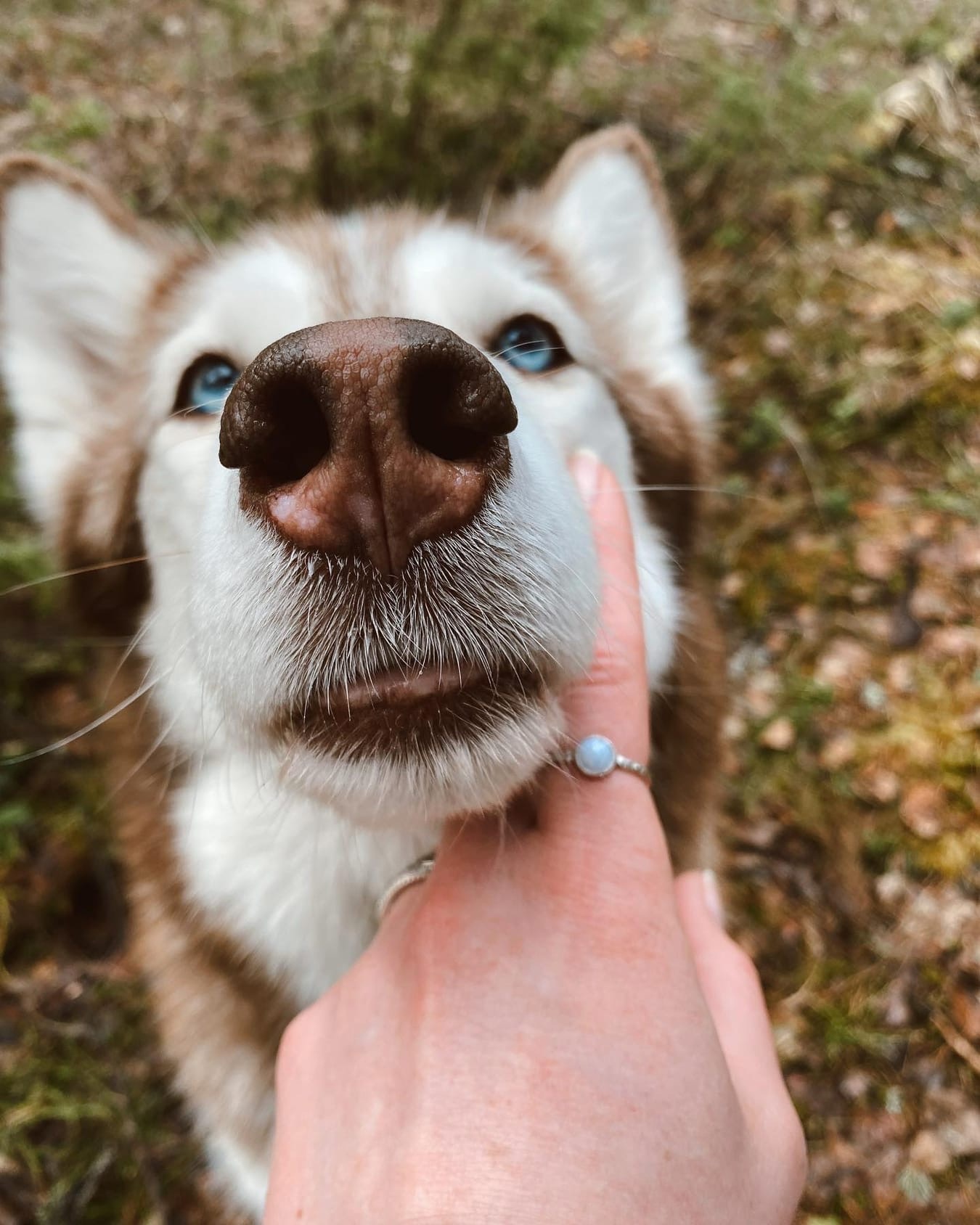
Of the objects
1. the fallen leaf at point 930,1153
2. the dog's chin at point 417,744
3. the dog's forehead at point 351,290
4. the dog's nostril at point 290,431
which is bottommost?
the fallen leaf at point 930,1153

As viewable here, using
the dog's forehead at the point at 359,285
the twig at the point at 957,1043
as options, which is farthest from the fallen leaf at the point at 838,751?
the dog's forehead at the point at 359,285

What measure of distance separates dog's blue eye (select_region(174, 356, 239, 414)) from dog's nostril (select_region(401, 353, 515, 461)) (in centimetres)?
106

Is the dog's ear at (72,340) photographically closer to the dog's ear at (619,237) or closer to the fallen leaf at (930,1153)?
the dog's ear at (619,237)

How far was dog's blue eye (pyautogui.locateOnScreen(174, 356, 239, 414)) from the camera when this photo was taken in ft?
5.88

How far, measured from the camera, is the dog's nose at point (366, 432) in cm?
82

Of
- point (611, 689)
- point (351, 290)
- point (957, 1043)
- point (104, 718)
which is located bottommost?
point (957, 1043)

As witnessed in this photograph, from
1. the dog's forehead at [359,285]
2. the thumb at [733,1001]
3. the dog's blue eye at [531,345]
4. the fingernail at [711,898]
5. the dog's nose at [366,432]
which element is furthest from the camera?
the dog's blue eye at [531,345]

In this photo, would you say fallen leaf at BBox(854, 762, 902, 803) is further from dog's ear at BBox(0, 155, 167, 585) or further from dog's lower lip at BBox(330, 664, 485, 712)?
dog's ear at BBox(0, 155, 167, 585)

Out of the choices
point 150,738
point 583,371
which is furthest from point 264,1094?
point 583,371

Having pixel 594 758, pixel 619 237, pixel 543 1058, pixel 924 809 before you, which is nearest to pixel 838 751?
pixel 924 809

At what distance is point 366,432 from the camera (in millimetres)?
829

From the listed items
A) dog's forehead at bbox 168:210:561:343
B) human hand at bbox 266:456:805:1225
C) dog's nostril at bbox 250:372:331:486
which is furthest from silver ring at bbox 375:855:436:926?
dog's forehead at bbox 168:210:561:343

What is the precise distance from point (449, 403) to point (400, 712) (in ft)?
1.40

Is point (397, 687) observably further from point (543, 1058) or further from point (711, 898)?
point (711, 898)
